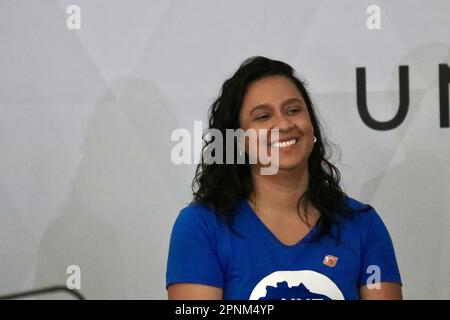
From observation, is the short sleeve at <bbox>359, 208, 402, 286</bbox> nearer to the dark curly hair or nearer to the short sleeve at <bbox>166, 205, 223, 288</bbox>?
the dark curly hair

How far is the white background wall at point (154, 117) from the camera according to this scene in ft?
6.40

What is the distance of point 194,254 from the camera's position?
1399 mm

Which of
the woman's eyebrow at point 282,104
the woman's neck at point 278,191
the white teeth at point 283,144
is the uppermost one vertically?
the woman's eyebrow at point 282,104

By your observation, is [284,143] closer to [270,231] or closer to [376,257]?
[270,231]

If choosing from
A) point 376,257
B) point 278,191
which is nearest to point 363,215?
point 376,257

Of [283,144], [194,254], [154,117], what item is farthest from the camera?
[154,117]

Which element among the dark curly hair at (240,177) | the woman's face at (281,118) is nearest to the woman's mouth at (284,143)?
A: the woman's face at (281,118)

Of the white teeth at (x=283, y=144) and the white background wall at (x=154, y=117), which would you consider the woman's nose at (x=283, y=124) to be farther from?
the white background wall at (x=154, y=117)

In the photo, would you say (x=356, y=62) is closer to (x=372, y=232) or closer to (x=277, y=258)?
(x=372, y=232)

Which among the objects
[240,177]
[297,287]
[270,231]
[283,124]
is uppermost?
[283,124]

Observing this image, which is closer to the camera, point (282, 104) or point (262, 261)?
point (262, 261)

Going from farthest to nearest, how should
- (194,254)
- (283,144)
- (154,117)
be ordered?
(154,117)
(283,144)
(194,254)

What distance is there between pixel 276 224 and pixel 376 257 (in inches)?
9.5

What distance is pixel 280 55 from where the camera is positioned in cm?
196
